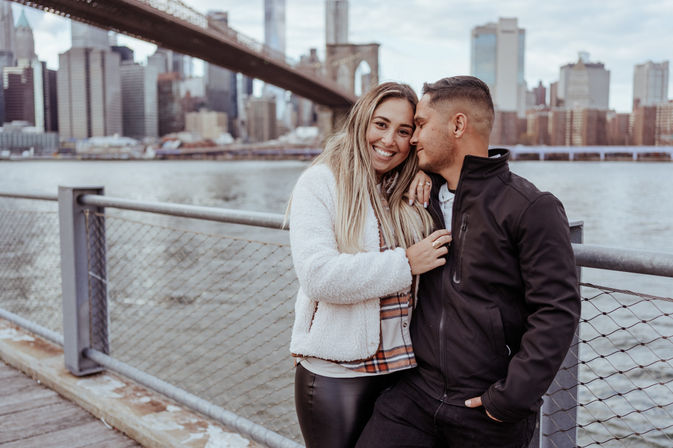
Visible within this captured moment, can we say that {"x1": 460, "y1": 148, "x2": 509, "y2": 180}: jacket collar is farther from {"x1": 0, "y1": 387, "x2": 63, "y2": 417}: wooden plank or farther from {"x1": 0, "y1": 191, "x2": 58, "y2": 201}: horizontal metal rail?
{"x1": 0, "y1": 191, "x2": 58, "y2": 201}: horizontal metal rail

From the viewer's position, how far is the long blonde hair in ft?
4.25

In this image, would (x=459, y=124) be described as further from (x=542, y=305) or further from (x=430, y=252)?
(x=542, y=305)

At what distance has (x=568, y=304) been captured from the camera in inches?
41.6

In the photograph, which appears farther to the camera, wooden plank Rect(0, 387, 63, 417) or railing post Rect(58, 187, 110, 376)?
railing post Rect(58, 187, 110, 376)

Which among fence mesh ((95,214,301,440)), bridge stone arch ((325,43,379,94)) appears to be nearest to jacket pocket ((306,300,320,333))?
fence mesh ((95,214,301,440))

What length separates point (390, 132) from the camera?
135 cm

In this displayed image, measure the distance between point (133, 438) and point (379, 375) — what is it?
1.15m

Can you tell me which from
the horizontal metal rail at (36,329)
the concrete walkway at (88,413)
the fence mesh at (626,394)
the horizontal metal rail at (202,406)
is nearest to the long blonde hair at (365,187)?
the horizontal metal rail at (202,406)

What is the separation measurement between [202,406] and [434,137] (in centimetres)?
125

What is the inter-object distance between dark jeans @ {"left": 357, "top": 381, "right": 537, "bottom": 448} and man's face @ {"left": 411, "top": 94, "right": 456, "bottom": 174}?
43cm

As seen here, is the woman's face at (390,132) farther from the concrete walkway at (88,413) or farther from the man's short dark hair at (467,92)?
the concrete walkway at (88,413)

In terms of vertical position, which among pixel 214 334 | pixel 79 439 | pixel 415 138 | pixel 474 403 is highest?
pixel 415 138

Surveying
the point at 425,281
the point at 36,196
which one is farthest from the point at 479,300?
the point at 36,196

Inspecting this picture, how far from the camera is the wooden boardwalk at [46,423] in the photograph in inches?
83.1
